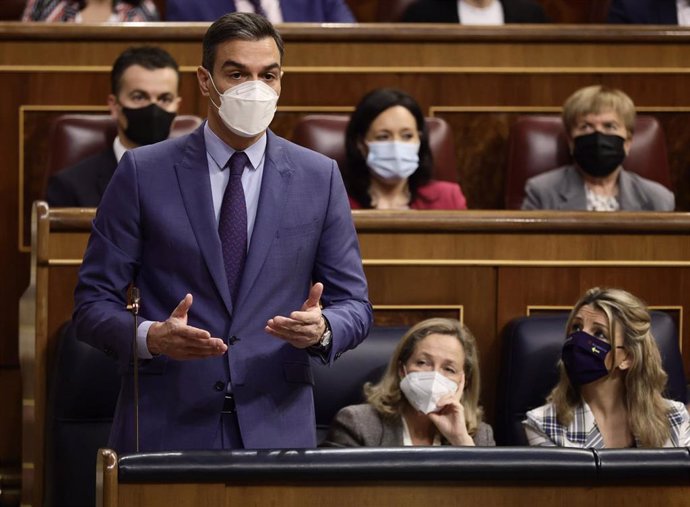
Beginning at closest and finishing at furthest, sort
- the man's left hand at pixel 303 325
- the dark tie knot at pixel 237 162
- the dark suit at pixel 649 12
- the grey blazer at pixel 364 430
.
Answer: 1. the man's left hand at pixel 303 325
2. the dark tie knot at pixel 237 162
3. the grey blazer at pixel 364 430
4. the dark suit at pixel 649 12

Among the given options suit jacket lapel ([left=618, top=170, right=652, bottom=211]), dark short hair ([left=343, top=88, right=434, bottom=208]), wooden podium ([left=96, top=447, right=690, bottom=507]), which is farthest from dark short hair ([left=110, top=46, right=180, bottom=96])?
wooden podium ([left=96, top=447, right=690, bottom=507])

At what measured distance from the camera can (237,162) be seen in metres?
1.07

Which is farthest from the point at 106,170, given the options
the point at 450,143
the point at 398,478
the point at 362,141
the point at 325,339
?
the point at 398,478

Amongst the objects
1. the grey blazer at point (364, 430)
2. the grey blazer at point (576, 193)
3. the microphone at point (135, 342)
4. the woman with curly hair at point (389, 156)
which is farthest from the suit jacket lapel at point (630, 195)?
the microphone at point (135, 342)

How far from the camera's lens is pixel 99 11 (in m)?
2.20

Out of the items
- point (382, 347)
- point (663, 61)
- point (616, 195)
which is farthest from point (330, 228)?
point (663, 61)

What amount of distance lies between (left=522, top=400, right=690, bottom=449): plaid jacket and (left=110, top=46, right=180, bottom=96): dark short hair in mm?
738

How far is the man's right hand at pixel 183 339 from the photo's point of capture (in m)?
0.94

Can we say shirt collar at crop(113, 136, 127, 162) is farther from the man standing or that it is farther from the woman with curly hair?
the man standing

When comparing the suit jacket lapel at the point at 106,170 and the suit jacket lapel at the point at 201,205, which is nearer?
the suit jacket lapel at the point at 201,205

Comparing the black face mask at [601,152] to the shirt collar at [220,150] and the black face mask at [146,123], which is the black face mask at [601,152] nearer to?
the black face mask at [146,123]

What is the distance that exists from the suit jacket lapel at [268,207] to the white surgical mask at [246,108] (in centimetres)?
3

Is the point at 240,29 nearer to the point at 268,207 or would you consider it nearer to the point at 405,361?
the point at 268,207

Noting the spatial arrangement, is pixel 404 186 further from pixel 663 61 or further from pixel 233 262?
pixel 233 262
